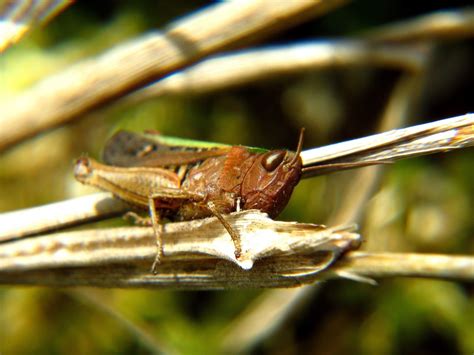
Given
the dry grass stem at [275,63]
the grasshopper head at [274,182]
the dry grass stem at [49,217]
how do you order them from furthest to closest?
the dry grass stem at [275,63] < the dry grass stem at [49,217] < the grasshopper head at [274,182]

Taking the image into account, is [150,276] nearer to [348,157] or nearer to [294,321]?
[348,157]

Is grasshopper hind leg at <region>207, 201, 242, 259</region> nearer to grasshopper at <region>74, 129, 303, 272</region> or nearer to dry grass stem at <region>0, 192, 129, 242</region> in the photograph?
grasshopper at <region>74, 129, 303, 272</region>

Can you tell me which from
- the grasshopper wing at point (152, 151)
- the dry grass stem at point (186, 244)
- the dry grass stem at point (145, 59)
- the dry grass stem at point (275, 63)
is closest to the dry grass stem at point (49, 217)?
the dry grass stem at point (186, 244)

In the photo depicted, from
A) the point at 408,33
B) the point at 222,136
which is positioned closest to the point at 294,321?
the point at 222,136

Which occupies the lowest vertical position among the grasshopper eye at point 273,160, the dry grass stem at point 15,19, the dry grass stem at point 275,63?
the grasshopper eye at point 273,160

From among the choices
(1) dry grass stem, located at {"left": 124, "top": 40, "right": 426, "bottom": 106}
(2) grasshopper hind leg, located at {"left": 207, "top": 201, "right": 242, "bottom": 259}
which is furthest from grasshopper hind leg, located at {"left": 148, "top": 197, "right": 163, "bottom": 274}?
(1) dry grass stem, located at {"left": 124, "top": 40, "right": 426, "bottom": 106}

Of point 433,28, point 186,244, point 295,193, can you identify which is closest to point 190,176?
point 186,244

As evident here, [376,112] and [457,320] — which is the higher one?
[376,112]

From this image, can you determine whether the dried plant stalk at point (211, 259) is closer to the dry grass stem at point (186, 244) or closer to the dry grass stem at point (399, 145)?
the dry grass stem at point (186, 244)

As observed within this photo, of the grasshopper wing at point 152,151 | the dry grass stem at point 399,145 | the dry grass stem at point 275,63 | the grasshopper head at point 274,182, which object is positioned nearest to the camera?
the dry grass stem at point 399,145
